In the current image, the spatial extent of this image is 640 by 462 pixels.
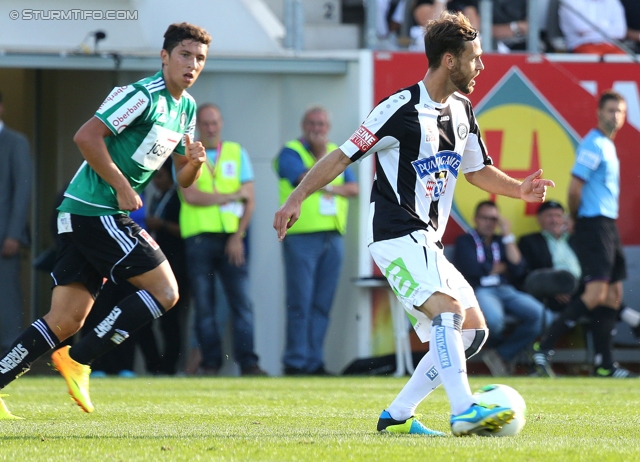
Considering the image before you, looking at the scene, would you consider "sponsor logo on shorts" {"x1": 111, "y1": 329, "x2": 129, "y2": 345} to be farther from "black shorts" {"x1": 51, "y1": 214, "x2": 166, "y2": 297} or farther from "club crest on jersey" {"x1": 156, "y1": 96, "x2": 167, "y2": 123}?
"club crest on jersey" {"x1": 156, "y1": 96, "x2": 167, "y2": 123}

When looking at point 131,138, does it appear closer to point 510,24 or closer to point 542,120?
point 542,120

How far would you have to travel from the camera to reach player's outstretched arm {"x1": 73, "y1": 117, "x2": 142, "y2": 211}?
640 centimetres

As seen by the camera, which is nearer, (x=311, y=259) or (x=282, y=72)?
(x=311, y=259)

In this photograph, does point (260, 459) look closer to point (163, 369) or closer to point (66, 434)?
point (66, 434)

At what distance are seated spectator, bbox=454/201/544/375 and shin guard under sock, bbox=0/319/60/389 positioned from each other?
595cm

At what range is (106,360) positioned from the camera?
460 inches

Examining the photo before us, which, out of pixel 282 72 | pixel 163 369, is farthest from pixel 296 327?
pixel 282 72

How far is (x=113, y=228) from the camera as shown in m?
6.58

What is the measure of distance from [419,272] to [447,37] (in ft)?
3.82

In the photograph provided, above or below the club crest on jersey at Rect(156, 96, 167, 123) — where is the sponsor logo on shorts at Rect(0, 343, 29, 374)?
below

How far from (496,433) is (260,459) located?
49.5 inches

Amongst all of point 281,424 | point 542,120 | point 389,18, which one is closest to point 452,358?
point 281,424

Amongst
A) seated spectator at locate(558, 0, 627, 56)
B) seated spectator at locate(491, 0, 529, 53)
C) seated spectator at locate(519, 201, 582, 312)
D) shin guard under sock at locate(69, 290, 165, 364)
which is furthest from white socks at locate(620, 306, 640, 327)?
shin guard under sock at locate(69, 290, 165, 364)

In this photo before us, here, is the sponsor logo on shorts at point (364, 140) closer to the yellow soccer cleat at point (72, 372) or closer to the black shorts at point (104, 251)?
the black shorts at point (104, 251)
